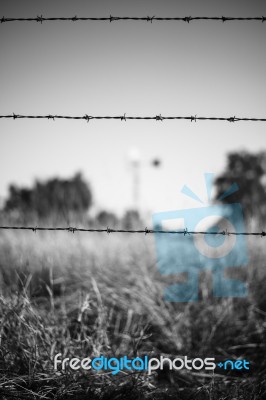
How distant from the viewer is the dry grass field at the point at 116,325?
161 cm

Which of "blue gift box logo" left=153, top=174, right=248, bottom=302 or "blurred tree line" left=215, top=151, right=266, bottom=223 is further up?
"blurred tree line" left=215, top=151, right=266, bottom=223

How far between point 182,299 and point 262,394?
114 cm

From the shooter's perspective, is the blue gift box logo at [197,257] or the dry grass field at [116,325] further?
the blue gift box logo at [197,257]

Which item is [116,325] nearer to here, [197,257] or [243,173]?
[197,257]

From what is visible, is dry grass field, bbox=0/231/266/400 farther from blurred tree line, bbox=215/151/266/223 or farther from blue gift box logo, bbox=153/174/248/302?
blurred tree line, bbox=215/151/266/223

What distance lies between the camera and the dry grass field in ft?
5.29

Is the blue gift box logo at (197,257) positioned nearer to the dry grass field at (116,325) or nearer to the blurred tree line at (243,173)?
the dry grass field at (116,325)

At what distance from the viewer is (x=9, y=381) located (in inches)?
58.3

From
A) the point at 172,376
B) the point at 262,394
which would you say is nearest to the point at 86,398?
the point at 172,376

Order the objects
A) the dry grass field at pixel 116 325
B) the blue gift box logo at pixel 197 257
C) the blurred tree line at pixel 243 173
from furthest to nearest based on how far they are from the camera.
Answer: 1. the blurred tree line at pixel 243 173
2. the blue gift box logo at pixel 197 257
3. the dry grass field at pixel 116 325

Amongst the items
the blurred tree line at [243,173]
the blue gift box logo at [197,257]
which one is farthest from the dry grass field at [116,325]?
the blurred tree line at [243,173]

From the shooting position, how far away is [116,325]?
7.20 ft

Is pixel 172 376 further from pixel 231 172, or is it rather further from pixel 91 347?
pixel 231 172

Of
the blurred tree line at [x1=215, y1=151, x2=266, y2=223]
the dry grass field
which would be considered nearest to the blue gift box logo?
the dry grass field
